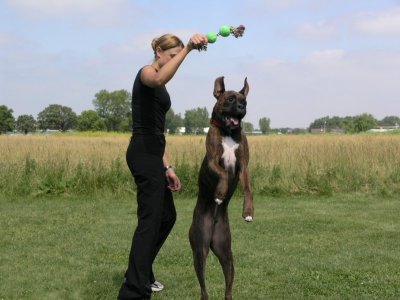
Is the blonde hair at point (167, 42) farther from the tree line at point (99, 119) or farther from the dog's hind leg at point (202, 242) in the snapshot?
the tree line at point (99, 119)

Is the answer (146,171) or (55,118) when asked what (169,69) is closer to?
(146,171)

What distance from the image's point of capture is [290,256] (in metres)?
6.68

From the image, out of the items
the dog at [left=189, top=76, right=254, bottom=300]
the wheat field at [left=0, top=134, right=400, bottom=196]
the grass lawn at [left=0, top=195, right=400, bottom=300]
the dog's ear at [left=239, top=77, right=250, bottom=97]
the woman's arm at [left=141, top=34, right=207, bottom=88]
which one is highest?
the woman's arm at [left=141, top=34, right=207, bottom=88]

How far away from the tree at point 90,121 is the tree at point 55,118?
238 inches

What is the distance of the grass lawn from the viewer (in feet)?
17.4

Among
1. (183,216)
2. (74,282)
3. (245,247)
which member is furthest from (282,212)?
(74,282)

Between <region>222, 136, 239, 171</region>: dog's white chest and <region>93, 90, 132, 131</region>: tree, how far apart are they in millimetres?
62918

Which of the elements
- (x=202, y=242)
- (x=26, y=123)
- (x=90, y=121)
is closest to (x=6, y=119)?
(x=26, y=123)

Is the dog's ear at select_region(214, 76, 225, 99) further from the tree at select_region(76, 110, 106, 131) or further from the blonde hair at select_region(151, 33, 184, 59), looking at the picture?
the tree at select_region(76, 110, 106, 131)

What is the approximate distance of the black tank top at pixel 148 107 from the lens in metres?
4.12

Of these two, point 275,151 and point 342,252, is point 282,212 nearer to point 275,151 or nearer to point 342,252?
point 342,252

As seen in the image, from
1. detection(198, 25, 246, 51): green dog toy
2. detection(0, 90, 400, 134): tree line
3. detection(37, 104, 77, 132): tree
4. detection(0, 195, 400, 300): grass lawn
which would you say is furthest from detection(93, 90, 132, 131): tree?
detection(198, 25, 246, 51): green dog toy

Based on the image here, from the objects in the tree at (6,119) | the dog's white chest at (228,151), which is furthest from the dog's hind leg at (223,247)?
the tree at (6,119)

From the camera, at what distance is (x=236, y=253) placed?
682 cm
